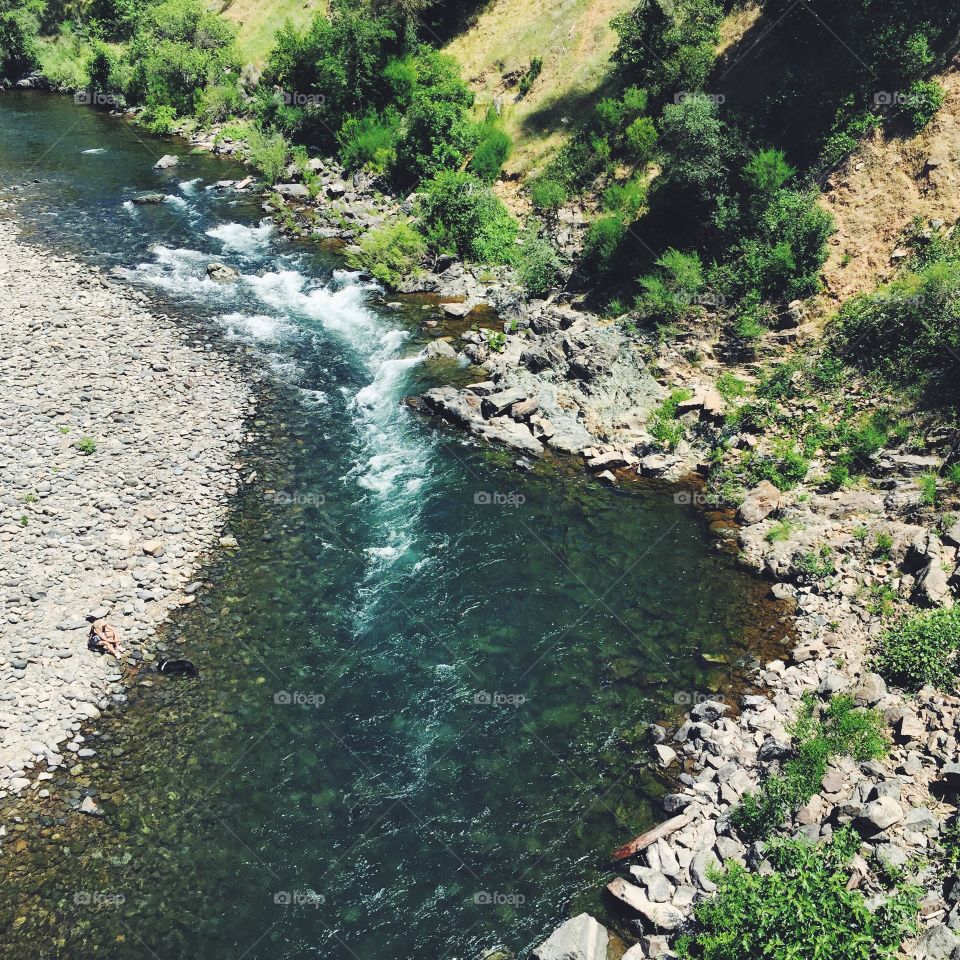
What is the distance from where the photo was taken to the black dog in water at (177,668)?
22.0 m

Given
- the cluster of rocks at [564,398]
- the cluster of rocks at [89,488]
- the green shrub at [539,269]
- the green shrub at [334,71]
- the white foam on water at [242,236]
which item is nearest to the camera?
the cluster of rocks at [89,488]

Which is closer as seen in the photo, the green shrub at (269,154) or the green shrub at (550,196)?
the green shrub at (550,196)

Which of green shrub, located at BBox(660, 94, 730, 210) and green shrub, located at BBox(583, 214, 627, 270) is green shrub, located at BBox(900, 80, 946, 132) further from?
green shrub, located at BBox(583, 214, 627, 270)

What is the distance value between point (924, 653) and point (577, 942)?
12.0m

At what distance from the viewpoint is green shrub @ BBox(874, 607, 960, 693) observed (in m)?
19.8

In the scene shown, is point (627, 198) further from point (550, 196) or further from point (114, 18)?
point (114, 18)

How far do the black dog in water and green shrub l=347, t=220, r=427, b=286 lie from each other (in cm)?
2604

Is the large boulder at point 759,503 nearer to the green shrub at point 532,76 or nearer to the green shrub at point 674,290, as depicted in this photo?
the green shrub at point 674,290

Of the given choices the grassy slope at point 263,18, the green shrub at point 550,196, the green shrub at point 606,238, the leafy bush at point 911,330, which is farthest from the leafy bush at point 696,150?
the grassy slope at point 263,18

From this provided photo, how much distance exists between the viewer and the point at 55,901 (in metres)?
17.4

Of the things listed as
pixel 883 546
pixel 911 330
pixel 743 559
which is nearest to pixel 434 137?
pixel 911 330

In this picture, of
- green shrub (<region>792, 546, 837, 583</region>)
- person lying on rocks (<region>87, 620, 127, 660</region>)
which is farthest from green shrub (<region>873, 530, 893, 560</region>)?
person lying on rocks (<region>87, 620, 127, 660</region>)

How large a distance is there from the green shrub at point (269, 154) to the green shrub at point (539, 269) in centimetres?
2351

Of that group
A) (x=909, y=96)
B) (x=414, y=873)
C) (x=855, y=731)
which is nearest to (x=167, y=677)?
(x=414, y=873)
